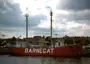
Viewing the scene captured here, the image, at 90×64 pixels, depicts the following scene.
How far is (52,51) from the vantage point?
82.2 ft

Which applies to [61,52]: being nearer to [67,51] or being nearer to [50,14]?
[67,51]

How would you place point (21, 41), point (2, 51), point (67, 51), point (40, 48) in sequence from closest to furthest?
point (67, 51), point (40, 48), point (2, 51), point (21, 41)

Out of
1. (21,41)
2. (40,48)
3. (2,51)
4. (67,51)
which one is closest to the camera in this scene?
(67,51)

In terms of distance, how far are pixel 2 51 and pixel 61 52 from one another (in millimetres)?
9835

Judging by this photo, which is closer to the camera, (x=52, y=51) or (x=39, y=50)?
(x=52, y=51)

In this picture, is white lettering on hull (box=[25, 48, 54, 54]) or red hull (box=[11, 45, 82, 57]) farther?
white lettering on hull (box=[25, 48, 54, 54])

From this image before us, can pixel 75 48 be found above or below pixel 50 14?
below

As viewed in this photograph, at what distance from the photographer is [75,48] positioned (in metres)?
24.3

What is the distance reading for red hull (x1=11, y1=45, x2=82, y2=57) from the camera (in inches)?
952

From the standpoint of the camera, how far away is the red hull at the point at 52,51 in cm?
2419

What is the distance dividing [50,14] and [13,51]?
19.0ft

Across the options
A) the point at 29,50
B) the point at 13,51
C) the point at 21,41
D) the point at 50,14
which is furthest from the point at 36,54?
the point at 21,41

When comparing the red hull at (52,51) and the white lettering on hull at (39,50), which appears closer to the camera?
the red hull at (52,51)

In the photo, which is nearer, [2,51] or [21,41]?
[2,51]
